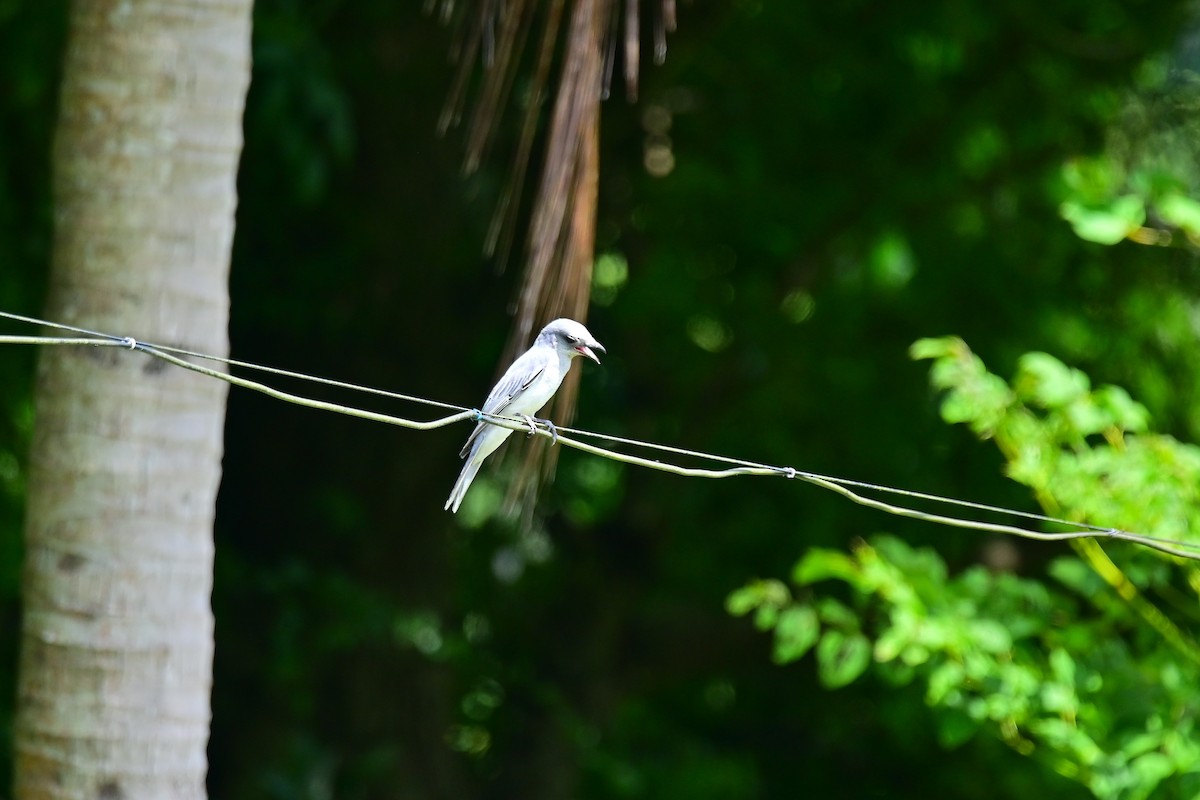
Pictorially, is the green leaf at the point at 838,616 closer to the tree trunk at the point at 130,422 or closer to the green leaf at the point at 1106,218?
the green leaf at the point at 1106,218

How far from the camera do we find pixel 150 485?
3.75m

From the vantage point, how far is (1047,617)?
537cm

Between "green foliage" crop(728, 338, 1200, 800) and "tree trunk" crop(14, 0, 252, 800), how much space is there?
216cm

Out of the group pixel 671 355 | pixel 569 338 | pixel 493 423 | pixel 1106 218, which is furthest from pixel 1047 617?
pixel 671 355

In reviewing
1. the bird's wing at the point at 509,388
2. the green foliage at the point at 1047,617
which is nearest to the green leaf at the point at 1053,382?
the green foliage at the point at 1047,617

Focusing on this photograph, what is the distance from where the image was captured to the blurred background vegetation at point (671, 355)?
6.94 metres

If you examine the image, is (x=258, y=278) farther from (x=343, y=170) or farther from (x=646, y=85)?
(x=646, y=85)

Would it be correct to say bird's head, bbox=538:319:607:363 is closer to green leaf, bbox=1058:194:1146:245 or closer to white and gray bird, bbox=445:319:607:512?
white and gray bird, bbox=445:319:607:512

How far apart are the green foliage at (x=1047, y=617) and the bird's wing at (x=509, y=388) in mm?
1377

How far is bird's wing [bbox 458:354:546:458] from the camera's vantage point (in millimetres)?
4133

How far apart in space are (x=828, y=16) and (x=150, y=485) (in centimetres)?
529

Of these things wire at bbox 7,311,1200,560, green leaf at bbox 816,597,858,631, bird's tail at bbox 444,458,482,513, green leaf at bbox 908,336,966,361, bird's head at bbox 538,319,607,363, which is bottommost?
green leaf at bbox 816,597,858,631

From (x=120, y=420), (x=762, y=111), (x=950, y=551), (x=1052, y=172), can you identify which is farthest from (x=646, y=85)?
(x=120, y=420)

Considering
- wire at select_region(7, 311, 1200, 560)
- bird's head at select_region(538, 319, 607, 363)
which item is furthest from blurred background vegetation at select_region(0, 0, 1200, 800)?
wire at select_region(7, 311, 1200, 560)
